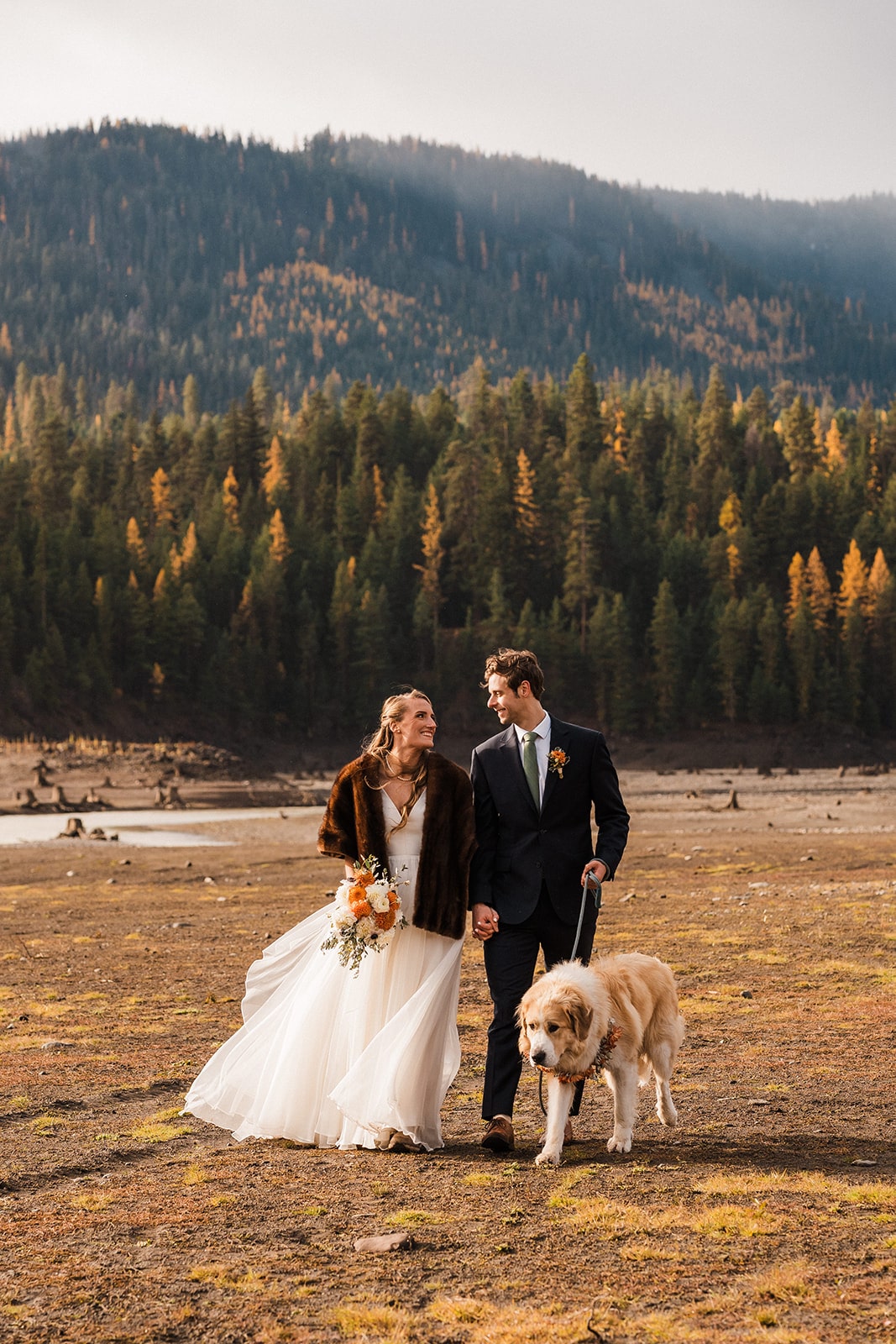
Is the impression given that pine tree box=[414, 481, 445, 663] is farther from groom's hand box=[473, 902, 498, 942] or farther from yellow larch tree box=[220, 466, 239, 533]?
groom's hand box=[473, 902, 498, 942]

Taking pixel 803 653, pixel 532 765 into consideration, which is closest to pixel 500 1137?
pixel 532 765

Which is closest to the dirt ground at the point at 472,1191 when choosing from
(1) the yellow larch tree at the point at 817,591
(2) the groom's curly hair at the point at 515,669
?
(2) the groom's curly hair at the point at 515,669

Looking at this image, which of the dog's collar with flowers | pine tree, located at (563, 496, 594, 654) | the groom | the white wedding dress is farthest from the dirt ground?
pine tree, located at (563, 496, 594, 654)

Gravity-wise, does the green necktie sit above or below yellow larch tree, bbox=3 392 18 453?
below

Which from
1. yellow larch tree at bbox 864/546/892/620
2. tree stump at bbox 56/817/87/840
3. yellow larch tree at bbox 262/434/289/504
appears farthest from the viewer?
yellow larch tree at bbox 262/434/289/504

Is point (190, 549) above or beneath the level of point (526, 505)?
beneath

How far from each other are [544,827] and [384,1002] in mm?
1438

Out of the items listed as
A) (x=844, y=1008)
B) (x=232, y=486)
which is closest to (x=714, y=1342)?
(x=844, y=1008)

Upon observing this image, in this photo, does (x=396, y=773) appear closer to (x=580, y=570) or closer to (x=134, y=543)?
(x=580, y=570)

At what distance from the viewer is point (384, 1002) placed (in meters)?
7.69

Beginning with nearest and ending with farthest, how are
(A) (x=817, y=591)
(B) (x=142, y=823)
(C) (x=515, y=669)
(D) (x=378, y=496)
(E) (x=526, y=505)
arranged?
(C) (x=515, y=669), (B) (x=142, y=823), (A) (x=817, y=591), (E) (x=526, y=505), (D) (x=378, y=496)

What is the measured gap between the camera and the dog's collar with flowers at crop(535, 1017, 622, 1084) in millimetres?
6758

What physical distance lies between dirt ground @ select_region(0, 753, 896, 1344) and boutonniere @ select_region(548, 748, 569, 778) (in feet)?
6.89

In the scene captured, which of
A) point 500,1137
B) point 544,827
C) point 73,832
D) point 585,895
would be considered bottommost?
point 73,832
